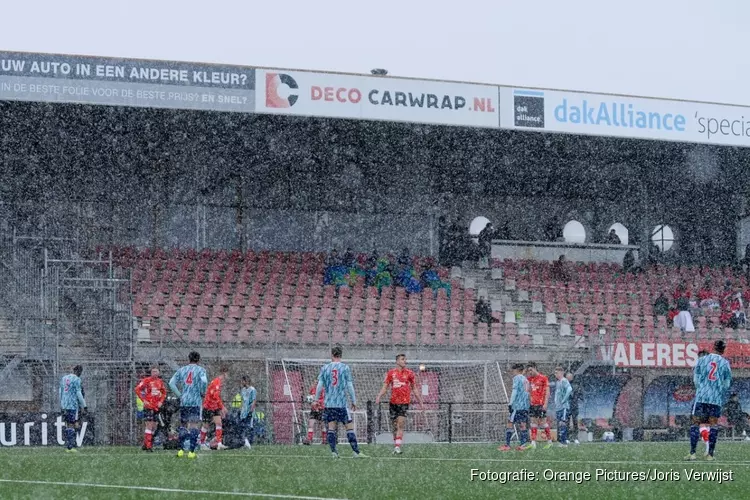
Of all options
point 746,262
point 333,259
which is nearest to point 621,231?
point 746,262

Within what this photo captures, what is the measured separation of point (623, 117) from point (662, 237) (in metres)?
9.96

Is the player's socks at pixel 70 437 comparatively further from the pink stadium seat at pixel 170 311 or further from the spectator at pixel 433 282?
the spectator at pixel 433 282

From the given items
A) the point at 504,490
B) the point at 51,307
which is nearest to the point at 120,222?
the point at 51,307

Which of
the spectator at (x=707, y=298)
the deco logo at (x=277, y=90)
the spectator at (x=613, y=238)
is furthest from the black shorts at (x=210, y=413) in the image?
the spectator at (x=613, y=238)

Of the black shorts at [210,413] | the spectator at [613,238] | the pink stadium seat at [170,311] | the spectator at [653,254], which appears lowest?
the black shorts at [210,413]

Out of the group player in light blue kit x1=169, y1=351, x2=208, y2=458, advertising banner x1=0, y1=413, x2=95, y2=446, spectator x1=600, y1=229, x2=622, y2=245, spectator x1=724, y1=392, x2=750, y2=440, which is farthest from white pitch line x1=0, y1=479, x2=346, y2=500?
spectator x1=600, y1=229, x2=622, y2=245

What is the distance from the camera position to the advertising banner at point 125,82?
29.7m

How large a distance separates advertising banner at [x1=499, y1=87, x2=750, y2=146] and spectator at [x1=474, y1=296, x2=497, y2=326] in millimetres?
5065

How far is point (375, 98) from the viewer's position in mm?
32625

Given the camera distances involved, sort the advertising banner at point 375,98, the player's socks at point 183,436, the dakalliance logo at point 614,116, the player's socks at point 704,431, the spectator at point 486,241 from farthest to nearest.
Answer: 1. the spectator at point 486,241
2. the dakalliance logo at point 614,116
3. the advertising banner at point 375,98
4. the player's socks at point 183,436
5. the player's socks at point 704,431

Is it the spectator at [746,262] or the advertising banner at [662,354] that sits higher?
the spectator at [746,262]

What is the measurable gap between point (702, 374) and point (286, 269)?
19.2 m

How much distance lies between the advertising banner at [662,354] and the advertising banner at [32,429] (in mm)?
13963

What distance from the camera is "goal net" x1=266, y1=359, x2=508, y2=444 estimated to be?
98.6ft
